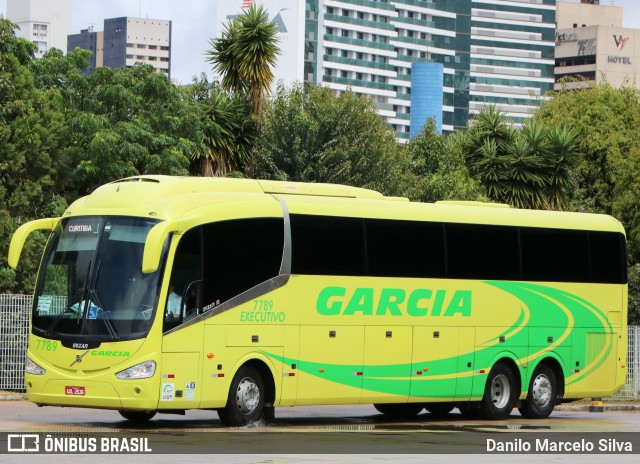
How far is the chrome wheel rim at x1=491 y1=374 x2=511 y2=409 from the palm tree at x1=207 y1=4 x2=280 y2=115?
76.5 feet

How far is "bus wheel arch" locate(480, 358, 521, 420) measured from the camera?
25.9 meters

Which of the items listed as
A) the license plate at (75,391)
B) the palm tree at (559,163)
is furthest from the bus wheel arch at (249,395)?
the palm tree at (559,163)

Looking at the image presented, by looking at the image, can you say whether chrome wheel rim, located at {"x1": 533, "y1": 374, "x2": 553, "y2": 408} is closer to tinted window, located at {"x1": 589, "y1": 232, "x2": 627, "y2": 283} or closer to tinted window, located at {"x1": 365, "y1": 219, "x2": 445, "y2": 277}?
tinted window, located at {"x1": 589, "y1": 232, "x2": 627, "y2": 283}

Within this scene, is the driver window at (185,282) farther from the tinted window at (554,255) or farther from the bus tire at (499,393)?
the tinted window at (554,255)

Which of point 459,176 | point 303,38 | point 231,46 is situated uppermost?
point 303,38

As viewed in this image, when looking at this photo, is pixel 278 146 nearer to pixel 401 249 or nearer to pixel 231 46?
pixel 231 46

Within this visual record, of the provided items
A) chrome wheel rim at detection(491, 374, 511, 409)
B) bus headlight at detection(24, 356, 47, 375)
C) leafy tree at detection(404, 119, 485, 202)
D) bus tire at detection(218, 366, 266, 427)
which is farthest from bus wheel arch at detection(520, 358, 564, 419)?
leafy tree at detection(404, 119, 485, 202)

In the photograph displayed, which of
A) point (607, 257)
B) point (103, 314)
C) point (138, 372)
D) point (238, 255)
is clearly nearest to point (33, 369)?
point (103, 314)

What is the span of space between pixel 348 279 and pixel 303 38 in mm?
177610

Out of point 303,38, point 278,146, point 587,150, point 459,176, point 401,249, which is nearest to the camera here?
point 401,249

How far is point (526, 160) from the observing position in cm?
4912

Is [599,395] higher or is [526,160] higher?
[526,160]

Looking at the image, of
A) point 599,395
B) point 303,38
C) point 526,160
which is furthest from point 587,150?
point 303,38

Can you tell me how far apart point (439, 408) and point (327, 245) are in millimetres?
5656
